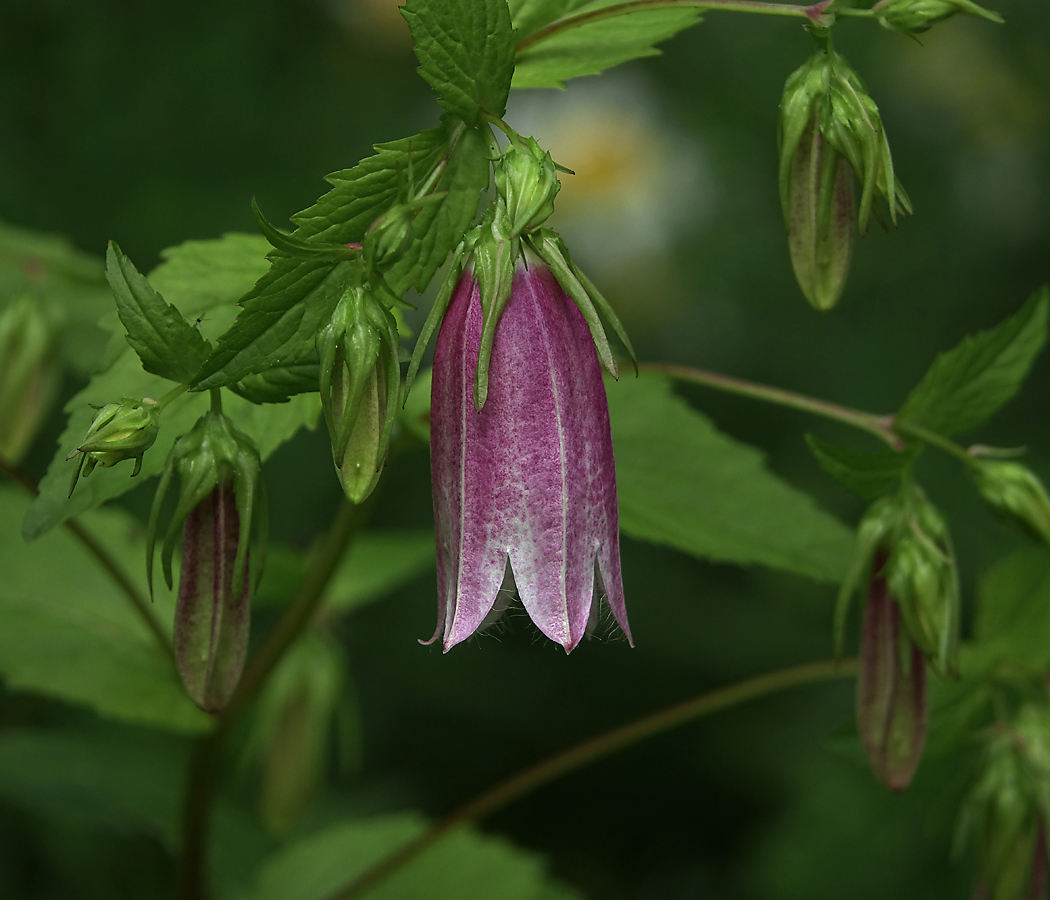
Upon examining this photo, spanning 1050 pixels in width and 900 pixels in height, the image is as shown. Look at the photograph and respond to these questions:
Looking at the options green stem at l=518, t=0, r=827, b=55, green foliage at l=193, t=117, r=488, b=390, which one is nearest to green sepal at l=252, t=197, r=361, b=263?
green foliage at l=193, t=117, r=488, b=390

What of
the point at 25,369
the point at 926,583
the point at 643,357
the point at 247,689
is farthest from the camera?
the point at 643,357

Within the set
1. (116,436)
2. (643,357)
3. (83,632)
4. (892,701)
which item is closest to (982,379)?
(892,701)

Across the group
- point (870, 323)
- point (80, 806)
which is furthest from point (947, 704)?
point (870, 323)

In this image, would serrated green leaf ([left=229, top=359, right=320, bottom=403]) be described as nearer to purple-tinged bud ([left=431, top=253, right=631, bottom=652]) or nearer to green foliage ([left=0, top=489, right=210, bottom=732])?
purple-tinged bud ([left=431, top=253, right=631, bottom=652])

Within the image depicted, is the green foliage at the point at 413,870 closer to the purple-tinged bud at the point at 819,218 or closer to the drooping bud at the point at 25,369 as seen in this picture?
the drooping bud at the point at 25,369

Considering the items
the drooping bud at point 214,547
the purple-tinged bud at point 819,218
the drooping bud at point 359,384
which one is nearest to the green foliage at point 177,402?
the drooping bud at point 214,547

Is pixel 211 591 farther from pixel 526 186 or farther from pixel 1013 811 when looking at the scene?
pixel 1013 811
